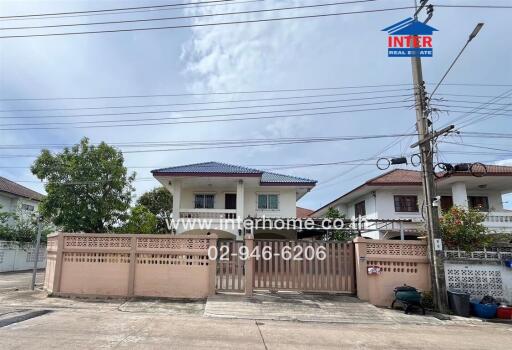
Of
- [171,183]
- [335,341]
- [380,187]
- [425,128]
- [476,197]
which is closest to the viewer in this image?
[335,341]

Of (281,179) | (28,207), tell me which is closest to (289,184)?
(281,179)

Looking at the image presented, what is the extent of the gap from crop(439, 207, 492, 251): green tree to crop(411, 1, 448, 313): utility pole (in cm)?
84

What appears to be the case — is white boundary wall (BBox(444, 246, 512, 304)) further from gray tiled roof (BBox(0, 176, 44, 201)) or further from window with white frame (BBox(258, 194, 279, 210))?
gray tiled roof (BBox(0, 176, 44, 201))

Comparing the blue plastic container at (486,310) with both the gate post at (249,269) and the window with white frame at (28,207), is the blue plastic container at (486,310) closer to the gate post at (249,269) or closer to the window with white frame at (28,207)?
the gate post at (249,269)

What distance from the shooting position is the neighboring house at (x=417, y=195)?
19594 mm

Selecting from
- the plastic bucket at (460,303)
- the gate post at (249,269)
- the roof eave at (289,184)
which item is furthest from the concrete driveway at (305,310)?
the roof eave at (289,184)

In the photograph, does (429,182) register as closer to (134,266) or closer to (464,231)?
(464,231)

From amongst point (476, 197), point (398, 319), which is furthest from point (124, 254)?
point (476, 197)

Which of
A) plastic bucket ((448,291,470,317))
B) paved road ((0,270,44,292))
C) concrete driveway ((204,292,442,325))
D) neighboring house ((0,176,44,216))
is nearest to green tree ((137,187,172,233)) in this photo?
neighboring house ((0,176,44,216))

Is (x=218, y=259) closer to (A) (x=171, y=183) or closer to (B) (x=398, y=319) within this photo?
(B) (x=398, y=319)

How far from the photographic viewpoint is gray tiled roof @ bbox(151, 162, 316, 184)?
1862 centimetres

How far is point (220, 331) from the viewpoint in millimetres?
7035

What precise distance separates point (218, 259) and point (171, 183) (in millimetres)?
9893

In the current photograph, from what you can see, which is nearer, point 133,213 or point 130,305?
point 130,305
